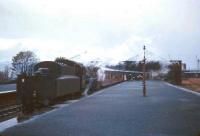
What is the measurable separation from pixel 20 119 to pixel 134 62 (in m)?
139

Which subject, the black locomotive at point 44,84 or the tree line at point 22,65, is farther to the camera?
the tree line at point 22,65

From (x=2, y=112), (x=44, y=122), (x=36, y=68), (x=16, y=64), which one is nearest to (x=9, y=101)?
(x=36, y=68)

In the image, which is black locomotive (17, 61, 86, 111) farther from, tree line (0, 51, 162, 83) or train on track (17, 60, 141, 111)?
tree line (0, 51, 162, 83)

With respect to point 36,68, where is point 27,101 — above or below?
below

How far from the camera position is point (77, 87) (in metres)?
32.9

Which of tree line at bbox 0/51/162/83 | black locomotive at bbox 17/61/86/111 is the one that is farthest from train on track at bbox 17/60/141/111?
tree line at bbox 0/51/162/83

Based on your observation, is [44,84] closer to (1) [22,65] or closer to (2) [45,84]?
(2) [45,84]

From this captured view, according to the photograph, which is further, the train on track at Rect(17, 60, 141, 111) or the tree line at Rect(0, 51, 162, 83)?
the tree line at Rect(0, 51, 162, 83)

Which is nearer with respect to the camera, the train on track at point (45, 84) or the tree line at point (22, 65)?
the train on track at point (45, 84)

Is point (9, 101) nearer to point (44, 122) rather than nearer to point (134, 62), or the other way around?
point (44, 122)

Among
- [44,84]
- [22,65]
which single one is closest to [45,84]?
[44,84]

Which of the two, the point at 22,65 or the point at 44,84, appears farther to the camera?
the point at 22,65

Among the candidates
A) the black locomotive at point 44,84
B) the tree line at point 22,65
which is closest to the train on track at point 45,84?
the black locomotive at point 44,84

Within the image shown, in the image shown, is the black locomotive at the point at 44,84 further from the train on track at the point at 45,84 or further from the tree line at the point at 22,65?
the tree line at the point at 22,65
